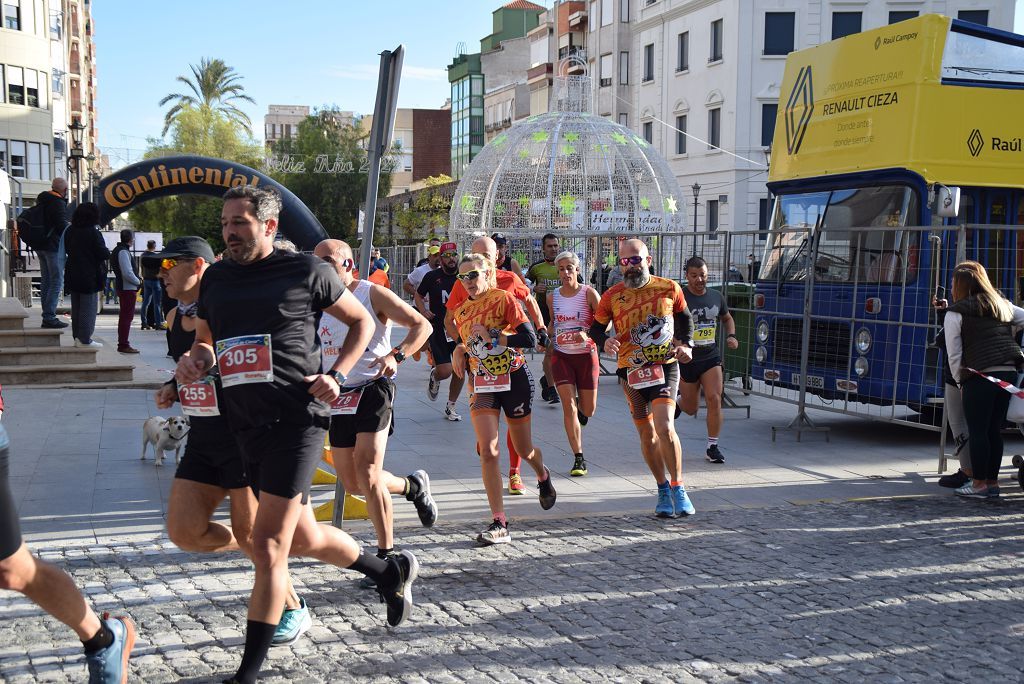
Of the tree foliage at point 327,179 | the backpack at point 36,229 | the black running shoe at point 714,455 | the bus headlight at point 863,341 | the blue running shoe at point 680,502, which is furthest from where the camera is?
the tree foliage at point 327,179

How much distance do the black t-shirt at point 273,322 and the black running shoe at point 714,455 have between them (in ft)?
18.8

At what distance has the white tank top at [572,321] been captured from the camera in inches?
360

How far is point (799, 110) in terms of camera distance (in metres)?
12.7

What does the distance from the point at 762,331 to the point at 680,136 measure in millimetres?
36857

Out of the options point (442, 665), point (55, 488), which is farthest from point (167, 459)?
point (442, 665)

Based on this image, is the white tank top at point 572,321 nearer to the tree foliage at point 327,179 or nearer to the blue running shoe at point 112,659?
the blue running shoe at point 112,659

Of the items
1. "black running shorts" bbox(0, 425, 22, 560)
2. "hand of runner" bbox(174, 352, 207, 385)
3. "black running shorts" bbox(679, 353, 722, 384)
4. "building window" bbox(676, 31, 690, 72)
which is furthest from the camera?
"building window" bbox(676, 31, 690, 72)

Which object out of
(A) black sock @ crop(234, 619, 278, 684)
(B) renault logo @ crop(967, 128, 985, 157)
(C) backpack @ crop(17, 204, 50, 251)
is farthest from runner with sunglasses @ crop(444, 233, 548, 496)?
(C) backpack @ crop(17, 204, 50, 251)

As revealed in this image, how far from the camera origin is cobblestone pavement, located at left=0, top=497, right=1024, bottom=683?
14.9ft

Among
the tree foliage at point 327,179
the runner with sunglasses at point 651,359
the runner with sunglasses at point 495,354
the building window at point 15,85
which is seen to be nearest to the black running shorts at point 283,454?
the runner with sunglasses at point 495,354

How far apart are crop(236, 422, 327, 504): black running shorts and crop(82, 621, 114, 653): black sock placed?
0.76 meters

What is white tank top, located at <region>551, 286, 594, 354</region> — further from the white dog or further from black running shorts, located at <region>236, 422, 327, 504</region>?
black running shorts, located at <region>236, 422, 327, 504</region>

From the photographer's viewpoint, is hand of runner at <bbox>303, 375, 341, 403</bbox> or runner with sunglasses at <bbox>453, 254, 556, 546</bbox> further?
runner with sunglasses at <bbox>453, 254, 556, 546</bbox>

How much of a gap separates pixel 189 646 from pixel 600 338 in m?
3.98
